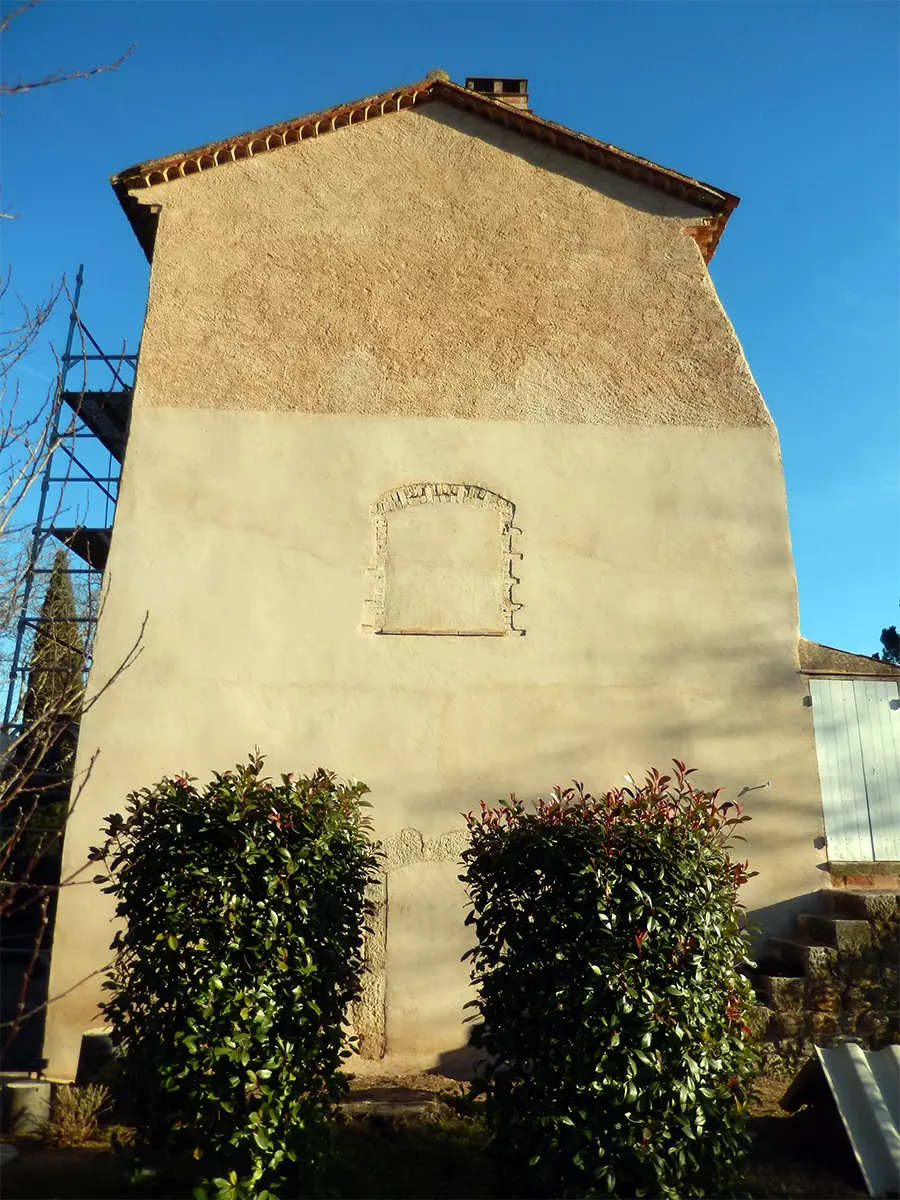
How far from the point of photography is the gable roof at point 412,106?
8.30 meters

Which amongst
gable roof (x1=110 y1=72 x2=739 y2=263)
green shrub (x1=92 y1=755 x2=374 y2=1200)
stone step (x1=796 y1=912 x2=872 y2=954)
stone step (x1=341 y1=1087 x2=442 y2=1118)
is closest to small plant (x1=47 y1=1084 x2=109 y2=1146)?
green shrub (x1=92 y1=755 x2=374 y2=1200)

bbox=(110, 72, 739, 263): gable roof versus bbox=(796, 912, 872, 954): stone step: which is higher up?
bbox=(110, 72, 739, 263): gable roof

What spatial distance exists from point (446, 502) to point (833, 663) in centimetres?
329

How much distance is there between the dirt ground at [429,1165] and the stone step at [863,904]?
63.8 inches

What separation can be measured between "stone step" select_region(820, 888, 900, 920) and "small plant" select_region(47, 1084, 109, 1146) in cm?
494

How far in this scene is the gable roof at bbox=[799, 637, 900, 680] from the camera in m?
7.43

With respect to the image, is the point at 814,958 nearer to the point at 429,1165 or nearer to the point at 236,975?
the point at 429,1165

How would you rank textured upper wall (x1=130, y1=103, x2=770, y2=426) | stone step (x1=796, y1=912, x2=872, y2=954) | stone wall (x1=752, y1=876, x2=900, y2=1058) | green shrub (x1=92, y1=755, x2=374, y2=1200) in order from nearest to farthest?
green shrub (x1=92, y1=755, x2=374, y2=1200)
stone wall (x1=752, y1=876, x2=900, y2=1058)
stone step (x1=796, y1=912, x2=872, y2=954)
textured upper wall (x1=130, y1=103, x2=770, y2=426)

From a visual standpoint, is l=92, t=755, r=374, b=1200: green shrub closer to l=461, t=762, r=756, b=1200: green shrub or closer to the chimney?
l=461, t=762, r=756, b=1200: green shrub

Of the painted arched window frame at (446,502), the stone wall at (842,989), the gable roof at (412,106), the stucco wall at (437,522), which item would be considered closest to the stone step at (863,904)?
the stone wall at (842,989)

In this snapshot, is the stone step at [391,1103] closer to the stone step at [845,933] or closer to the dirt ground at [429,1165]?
the dirt ground at [429,1165]

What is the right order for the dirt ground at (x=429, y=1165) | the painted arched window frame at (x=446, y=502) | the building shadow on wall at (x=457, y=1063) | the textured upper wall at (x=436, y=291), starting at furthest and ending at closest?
1. the textured upper wall at (x=436, y=291)
2. the painted arched window frame at (x=446, y=502)
3. the building shadow on wall at (x=457, y=1063)
4. the dirt ground at (x=429, y=1165)

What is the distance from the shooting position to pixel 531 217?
8453 millimetres

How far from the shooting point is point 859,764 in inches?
291
